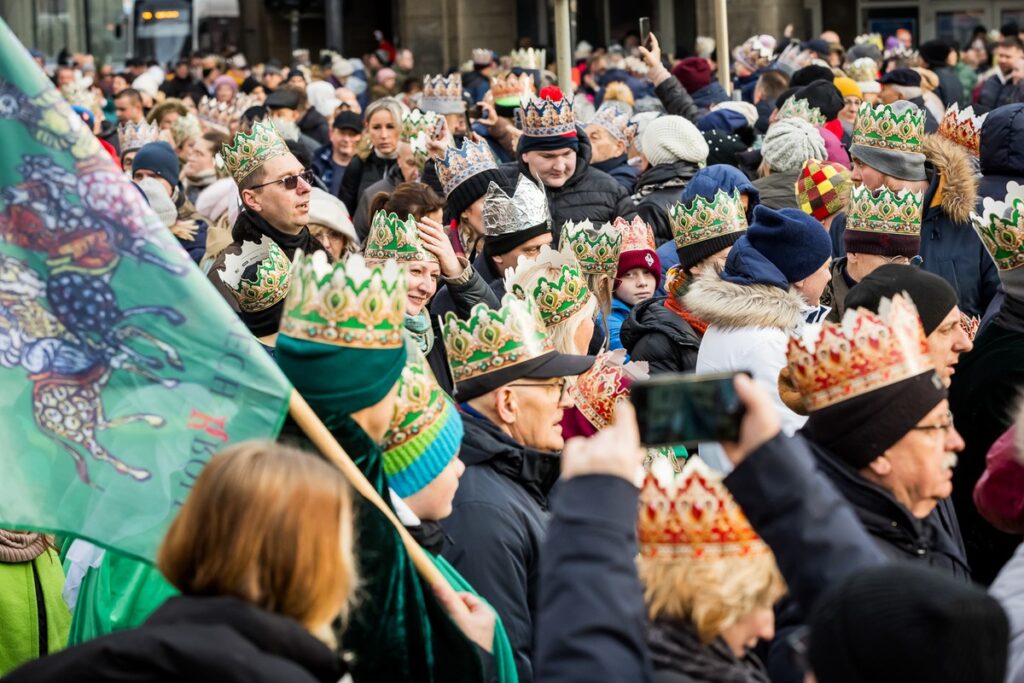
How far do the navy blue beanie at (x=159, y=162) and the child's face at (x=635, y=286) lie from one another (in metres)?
4.67

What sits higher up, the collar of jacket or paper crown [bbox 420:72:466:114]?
paper crown [bbox 420:72:466:114]

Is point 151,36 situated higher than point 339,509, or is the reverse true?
point 151,36

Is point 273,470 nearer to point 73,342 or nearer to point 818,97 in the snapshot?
point 73,342

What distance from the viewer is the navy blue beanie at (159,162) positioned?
11.2 m

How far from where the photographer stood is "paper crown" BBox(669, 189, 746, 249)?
23.5 feet

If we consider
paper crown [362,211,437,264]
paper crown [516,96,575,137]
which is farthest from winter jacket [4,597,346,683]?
paper crown [516,96,575,137]

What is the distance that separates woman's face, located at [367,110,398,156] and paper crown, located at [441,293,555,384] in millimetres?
7139

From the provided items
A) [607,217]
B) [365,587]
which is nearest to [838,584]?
[365,587]

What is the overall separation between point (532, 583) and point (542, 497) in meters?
0.38

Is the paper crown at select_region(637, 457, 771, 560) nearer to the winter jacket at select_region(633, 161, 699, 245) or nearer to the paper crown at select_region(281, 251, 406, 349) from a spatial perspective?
the paper crown at select_region(281, 251, 406, 349)

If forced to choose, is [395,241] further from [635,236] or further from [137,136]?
[137,136]

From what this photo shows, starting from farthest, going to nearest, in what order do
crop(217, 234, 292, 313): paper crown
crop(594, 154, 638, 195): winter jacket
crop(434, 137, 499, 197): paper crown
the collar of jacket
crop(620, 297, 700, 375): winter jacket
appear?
crop(594, 154, 638, 195): winter jacket
crop(434, 137, 499, 197): paper crown
crop(620, 297, 700, 375): winter jacket
crop(217, 234, 292, 313): paper crown
the collar of jacket

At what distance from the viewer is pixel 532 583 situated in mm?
4688

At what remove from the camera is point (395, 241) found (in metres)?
7.09
